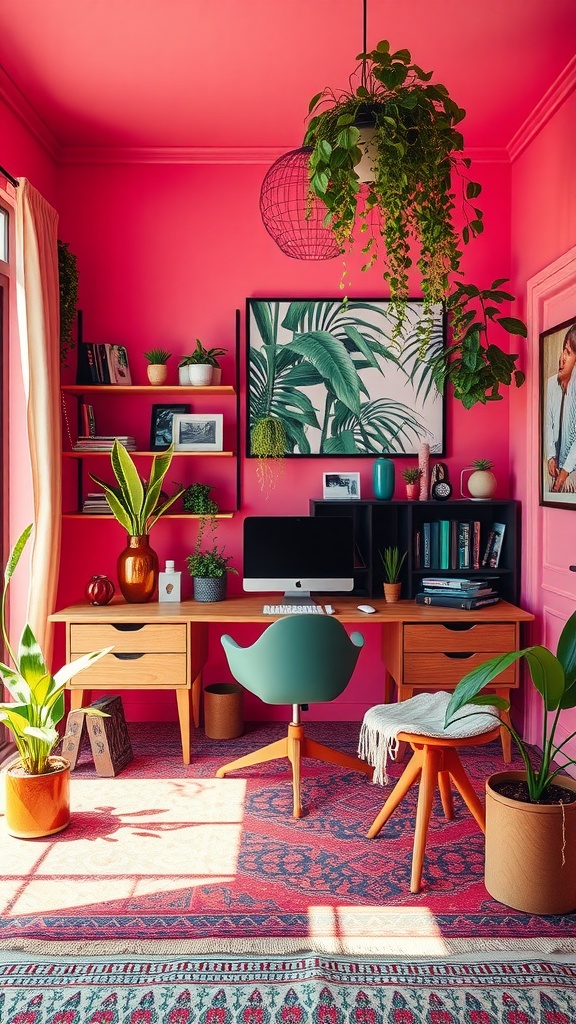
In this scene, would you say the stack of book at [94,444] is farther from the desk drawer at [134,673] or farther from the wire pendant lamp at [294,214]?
the wire pendant lamp at [294,214]

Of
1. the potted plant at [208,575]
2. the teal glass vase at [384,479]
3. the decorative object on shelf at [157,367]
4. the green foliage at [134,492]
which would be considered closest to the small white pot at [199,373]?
the decorative object on shelf at [157,367]

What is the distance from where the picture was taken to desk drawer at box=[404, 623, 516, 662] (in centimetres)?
367

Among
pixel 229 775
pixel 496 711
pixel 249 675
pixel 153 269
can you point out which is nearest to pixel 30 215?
pixel 153 269

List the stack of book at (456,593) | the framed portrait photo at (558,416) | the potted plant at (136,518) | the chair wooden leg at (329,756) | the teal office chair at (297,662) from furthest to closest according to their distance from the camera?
1. the potted plant at (136,518)
2. the stack of book at (456,593)
3. the framed portrait photo at (558,416)
4. the chair wooden leg at (329,756)
5. the teal office chair at (297,662)

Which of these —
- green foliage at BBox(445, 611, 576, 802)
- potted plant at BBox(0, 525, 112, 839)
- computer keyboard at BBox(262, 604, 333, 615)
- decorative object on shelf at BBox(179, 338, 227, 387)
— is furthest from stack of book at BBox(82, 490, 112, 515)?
green foliage at BBox(445, 611, 576, 802)

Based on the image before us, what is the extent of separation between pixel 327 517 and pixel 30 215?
1949 millimetres

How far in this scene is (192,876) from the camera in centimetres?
263

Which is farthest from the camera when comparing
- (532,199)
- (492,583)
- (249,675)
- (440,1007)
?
(492,583)

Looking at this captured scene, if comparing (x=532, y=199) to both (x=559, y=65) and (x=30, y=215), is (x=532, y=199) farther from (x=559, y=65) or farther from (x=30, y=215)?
(x=30, y=215)

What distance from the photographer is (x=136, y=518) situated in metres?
3.93

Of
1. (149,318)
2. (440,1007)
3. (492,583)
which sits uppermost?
(149,318)

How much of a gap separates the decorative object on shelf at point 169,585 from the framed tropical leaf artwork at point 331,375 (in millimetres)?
799

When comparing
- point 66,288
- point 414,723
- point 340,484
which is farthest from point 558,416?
point 66,288

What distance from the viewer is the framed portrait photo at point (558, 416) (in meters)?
3.43
